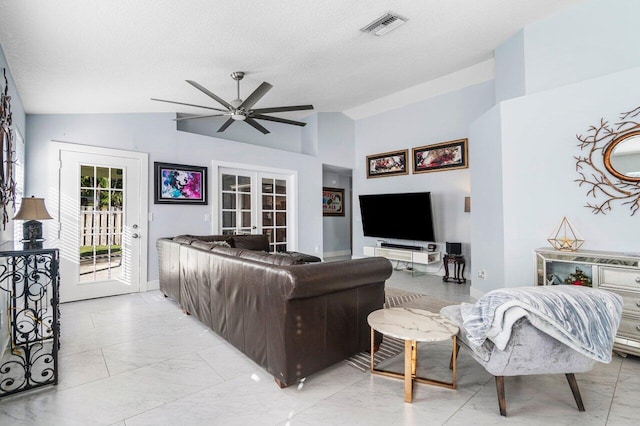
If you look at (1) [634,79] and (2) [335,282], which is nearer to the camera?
(2) [335,282]

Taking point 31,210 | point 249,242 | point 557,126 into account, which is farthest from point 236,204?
point 557,126

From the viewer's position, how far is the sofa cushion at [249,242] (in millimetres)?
4344

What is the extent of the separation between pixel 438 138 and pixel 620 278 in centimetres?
381

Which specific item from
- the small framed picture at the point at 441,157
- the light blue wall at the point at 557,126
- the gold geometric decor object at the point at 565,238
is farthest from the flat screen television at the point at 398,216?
the gold geometric decor object at the point at 565,238

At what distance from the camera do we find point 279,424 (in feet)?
5.28

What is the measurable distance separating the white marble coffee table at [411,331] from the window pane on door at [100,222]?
387 cm

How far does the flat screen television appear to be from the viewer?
218 inches

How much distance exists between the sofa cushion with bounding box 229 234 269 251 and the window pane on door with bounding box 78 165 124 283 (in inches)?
63.4

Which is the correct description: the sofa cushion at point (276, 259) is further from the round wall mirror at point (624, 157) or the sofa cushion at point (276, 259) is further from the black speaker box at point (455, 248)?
the black speaker box at point (455, 248)

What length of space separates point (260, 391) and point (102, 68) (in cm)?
328

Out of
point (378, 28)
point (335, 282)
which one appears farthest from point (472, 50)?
point (335, 282)

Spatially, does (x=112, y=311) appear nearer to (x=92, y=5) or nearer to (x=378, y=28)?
(x=92, y=5)

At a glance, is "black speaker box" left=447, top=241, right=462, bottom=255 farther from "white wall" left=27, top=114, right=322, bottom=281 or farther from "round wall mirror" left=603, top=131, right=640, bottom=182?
"white wall" left=27, top=114, right=322, bottom=281

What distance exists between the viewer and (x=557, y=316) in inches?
61.2
